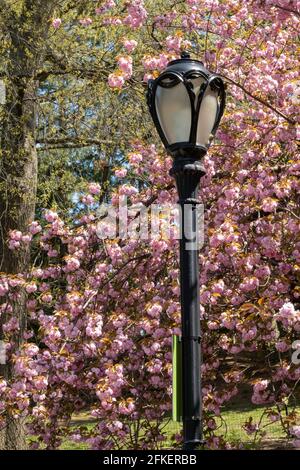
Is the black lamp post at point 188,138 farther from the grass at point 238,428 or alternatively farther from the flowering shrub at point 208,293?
the grass at point 238,428

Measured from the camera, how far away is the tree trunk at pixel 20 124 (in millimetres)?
9273

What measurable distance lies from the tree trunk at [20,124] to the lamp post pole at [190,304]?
5.50 m

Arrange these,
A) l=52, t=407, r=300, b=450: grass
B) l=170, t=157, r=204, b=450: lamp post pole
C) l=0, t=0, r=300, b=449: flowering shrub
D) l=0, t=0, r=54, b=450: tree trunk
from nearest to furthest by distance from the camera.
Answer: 1. l=170, t=157, r=204, b=450: lamp post pole
2. l=0, t=0, r=300, b=449: flowering shrub
3. l=0, t=0, r=54, b=450: tree trunk
4. l=52, t=407, r=300, b=450: grass

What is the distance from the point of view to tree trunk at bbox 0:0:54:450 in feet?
30.4

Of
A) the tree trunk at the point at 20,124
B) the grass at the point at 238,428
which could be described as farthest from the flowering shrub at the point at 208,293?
the grass at the point at 238,428

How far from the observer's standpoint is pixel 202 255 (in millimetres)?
6371

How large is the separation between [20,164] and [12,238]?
187 centimetres

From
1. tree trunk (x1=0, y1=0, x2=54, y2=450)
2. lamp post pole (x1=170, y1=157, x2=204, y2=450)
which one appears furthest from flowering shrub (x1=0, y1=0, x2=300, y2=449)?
tree trunk (x1=0, y1=0, x2=54, y2=450)

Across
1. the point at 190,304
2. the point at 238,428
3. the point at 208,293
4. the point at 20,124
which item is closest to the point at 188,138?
the point at 190,304

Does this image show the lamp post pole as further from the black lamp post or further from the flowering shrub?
the flowering shrub

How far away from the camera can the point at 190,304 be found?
12.2 feet

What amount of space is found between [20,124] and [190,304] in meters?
6.53
